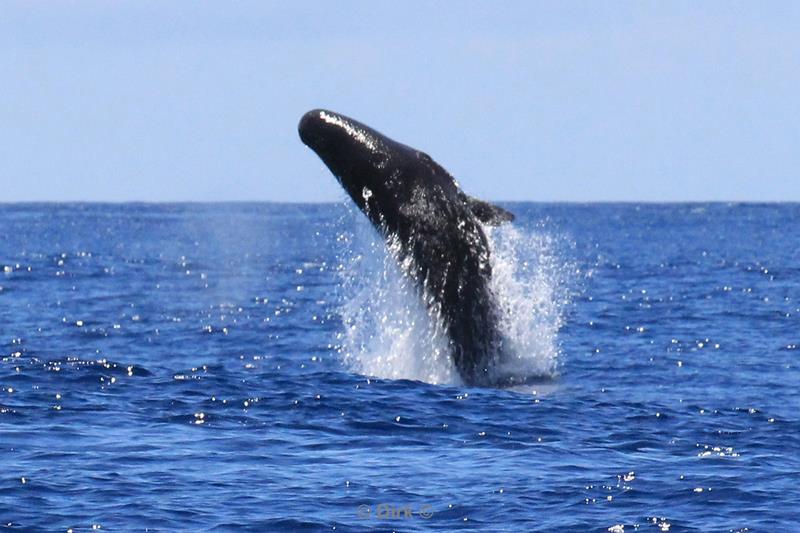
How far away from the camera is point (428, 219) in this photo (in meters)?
22.6

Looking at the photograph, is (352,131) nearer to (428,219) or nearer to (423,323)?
(428,219)

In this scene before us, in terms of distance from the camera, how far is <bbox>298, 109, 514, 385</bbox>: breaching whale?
22562mm

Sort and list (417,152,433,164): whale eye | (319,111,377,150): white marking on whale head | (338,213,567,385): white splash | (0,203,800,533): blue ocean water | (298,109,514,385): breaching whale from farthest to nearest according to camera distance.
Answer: (338,213,567,385): white splash < (319,111,377,150): white marking on whale head < (417,152,433,164): whale eye < (298,109,514,385): breaching whale < (0,203,800,533): blue ocean water

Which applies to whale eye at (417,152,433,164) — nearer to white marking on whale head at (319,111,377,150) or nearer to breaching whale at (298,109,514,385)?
breaching whale at (298,109,514,385)

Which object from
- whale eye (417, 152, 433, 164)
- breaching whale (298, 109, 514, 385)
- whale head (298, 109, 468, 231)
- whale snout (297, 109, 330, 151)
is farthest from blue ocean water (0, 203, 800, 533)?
whale eye (417, 152, 433, 164)

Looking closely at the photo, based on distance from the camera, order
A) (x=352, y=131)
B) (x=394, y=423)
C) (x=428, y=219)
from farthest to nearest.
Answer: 1. (x=352, y=131)
2. (x=428, y=219)
3. (x=394, y=423)

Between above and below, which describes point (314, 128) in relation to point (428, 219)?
above

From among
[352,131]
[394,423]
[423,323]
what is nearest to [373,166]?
[352,131]

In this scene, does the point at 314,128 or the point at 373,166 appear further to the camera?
the point at 314,128

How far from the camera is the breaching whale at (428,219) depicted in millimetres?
22562

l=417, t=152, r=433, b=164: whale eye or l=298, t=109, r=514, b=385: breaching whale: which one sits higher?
l=417, t=152, r=433, b=164: whale eye

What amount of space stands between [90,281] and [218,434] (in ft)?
130

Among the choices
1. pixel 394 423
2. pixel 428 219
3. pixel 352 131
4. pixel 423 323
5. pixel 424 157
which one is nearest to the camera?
pixel 394 423

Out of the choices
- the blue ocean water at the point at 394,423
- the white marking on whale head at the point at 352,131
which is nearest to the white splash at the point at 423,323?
the blue ocean water at the point at 394,423
